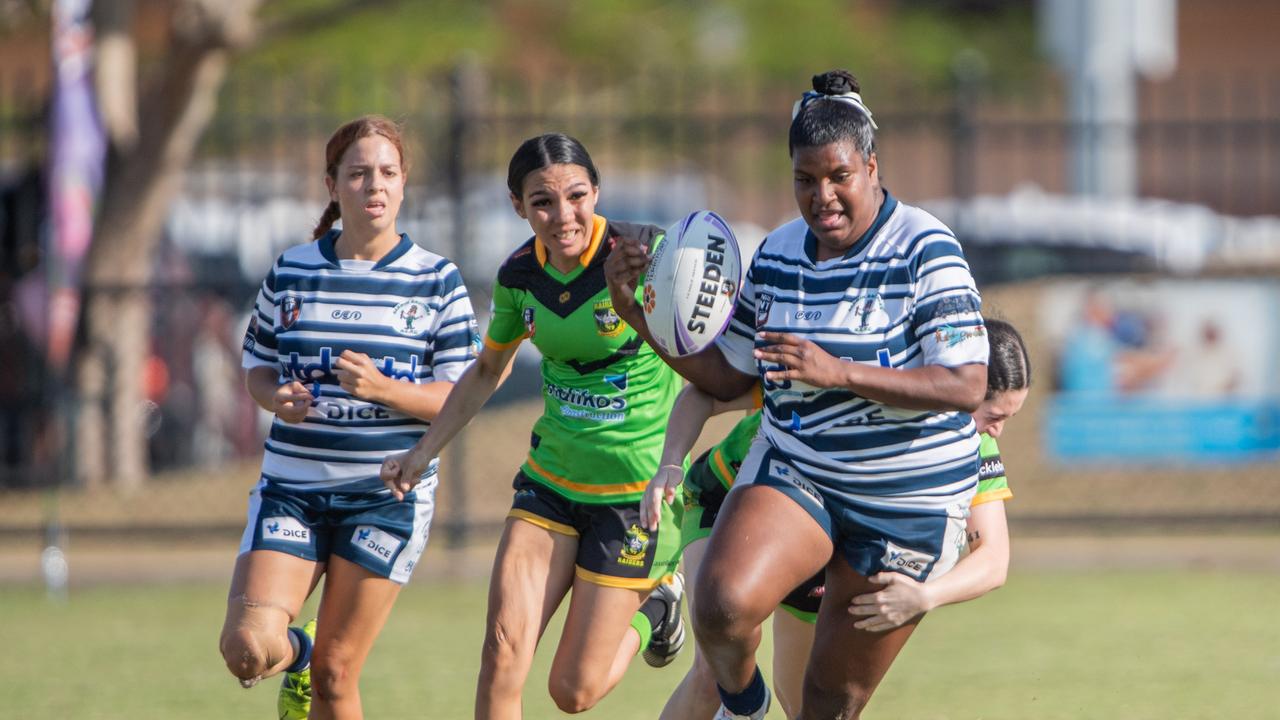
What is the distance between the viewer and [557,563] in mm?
5629

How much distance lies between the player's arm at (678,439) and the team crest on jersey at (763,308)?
0.32 meters

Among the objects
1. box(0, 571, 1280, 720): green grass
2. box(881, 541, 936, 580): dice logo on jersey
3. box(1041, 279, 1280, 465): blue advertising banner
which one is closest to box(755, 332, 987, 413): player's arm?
box(881, 541, 936, 580): dice logo on jersey

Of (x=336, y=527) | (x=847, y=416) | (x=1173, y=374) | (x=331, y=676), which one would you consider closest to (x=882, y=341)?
(x=847, y=416)

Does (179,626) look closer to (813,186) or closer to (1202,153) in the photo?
(813,186)

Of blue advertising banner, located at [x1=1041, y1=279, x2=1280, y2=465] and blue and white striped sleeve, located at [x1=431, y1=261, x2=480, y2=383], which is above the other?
blue and white striped sleeve, located at [x1=431, y1=261, x2=480, y2=383]

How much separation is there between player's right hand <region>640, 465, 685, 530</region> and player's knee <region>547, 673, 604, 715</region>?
3.21 feet

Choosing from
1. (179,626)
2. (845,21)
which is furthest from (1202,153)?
(179,626)

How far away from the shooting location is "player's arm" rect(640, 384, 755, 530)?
15.8 ft

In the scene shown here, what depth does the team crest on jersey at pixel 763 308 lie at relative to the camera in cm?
477

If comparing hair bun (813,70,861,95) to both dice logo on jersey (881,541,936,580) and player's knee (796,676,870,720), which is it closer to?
dice logo on jersey (881,541,936,580)

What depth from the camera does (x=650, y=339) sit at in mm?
4992

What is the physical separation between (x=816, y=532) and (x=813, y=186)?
94 cm

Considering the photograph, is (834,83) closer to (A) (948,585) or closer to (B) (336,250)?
(A) (948,585)

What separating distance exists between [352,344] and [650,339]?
41.3 inches
